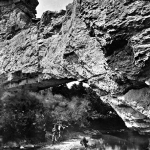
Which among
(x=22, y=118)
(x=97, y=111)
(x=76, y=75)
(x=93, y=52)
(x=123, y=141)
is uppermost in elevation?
(x=93, y=52)

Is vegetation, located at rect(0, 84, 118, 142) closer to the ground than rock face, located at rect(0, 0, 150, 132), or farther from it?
closer to the ground

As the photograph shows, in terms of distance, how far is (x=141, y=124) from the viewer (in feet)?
21.6

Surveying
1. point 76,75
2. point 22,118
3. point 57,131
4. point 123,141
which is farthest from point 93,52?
point 22,118

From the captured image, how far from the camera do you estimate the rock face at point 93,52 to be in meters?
6.05

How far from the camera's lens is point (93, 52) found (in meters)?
8.10

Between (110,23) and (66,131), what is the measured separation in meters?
9.31

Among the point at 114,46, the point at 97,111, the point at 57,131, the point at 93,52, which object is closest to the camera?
the point at 114,46

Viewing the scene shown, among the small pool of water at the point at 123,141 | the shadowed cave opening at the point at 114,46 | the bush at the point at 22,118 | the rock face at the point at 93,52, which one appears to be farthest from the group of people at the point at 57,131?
the shadowed cave opening at the point at 114,46

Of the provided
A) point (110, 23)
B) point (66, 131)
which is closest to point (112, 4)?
point (110, 23)

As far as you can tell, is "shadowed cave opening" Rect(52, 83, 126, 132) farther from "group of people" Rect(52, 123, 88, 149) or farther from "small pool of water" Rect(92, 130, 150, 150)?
"group of people" Rect(52, 123, 88, 149)

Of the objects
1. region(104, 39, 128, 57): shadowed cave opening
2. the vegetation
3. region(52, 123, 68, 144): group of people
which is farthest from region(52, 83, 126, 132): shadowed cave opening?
region(104, 39, 128, 57): shadowed cave opening

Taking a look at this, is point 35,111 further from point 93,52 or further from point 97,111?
point 93,52

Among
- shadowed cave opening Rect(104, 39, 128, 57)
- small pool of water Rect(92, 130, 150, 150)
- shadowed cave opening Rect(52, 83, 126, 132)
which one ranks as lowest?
small pool of water Rect(92, 130, 150, 150)

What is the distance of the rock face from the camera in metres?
6.05
